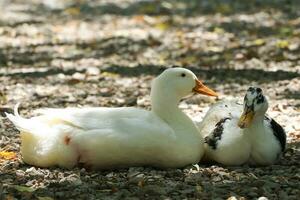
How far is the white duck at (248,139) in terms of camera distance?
575cm

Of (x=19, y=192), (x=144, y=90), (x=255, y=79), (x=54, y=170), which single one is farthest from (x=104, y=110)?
(x=255, y=79)

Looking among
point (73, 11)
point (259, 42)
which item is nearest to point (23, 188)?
point (259, 42)

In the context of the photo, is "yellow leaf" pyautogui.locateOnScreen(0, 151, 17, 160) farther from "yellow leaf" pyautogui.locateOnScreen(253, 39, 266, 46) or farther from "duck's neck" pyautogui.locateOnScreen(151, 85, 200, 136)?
"yellow leaf" pyautogui.locateOnScreen(253, 39, 266, 46)

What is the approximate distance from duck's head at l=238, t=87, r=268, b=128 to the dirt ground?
1.14 feet

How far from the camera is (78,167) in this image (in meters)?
5.59

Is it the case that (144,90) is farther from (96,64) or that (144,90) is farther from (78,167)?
(78,167)

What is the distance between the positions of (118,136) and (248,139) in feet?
3.32

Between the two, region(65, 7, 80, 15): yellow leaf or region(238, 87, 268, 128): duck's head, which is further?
region(65, 7, 80, 15): yellow leaf

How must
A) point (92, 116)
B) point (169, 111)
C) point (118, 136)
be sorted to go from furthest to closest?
1. point (169, 111)
2. point (92, 116)
3. point (118, 136)

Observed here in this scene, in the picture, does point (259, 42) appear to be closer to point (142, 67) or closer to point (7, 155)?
point (142, 67)

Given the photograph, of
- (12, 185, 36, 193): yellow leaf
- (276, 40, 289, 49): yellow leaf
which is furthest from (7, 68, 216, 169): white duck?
(276, 40, 289, 49): yellow leaf

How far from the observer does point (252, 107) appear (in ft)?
18.8

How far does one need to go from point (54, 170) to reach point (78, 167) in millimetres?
174

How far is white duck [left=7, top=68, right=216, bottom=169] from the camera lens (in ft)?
17.9
